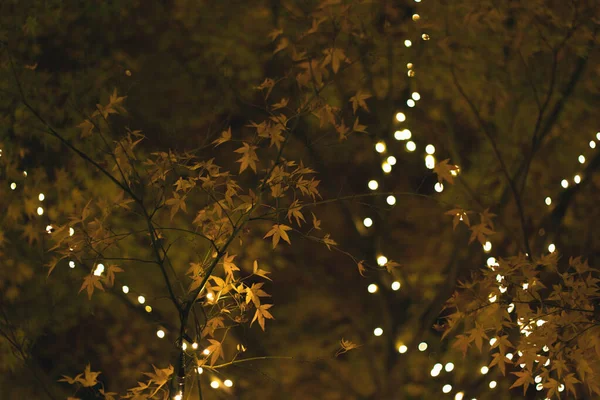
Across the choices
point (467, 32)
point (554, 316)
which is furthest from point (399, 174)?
point (554, 316)

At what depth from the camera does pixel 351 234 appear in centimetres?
264

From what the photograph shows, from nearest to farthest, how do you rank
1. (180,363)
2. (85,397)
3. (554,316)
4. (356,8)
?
(180,363) < (554,316) < (356,8) < (85,397)

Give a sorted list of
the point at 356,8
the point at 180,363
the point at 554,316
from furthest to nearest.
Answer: the point at 356,8
the point at 554,316
the point at 180,363

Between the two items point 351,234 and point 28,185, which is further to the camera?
point 28,185

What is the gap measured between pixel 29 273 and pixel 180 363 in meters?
1.58

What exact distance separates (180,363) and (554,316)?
1.21 metres

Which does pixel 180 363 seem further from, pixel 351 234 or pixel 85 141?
pixel 85 141

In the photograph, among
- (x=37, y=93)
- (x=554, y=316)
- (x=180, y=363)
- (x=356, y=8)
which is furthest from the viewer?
(x=37, y=93)

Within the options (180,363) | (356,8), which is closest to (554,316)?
(180,363)

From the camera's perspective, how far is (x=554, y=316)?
6.32 ft

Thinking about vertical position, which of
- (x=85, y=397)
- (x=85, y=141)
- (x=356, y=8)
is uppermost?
(x=356, y=8)

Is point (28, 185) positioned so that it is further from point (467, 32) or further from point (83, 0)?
point (467, 32)

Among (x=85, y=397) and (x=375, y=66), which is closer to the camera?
(x=375, y=66)

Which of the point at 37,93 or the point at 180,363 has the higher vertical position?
the point at 37,93
